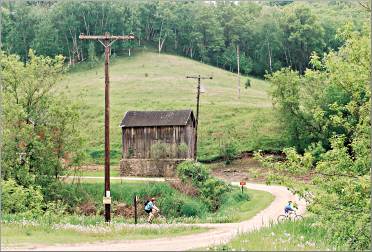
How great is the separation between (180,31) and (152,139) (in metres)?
71.6

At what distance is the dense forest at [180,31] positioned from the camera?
11394 centimetres

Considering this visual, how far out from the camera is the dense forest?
114 metres

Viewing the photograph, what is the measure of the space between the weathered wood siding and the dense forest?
180ft

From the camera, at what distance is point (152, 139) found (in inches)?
2185

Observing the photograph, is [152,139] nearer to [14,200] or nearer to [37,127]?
[37,127]

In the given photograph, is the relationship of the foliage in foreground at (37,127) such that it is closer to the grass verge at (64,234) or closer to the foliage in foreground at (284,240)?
the grass verge at (64,234)

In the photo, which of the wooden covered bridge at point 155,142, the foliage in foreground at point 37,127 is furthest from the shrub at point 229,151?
the foliage in foreground at point 37,127

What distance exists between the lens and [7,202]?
31141 millimetres

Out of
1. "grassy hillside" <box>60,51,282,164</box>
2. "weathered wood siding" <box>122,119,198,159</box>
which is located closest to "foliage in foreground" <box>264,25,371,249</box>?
"weathered wood siding" <box>122,119,198,159</box>

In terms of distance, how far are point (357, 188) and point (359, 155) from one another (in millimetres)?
1528

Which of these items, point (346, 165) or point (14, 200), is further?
point (14, 200)

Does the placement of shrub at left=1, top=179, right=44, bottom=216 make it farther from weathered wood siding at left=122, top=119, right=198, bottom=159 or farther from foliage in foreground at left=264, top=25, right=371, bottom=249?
weathered wood siding at left=122, top=119, right=198, bottom=159

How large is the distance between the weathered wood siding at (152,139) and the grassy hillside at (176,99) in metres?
4.70

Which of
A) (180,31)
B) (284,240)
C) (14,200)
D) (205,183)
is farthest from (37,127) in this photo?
(180,31)
